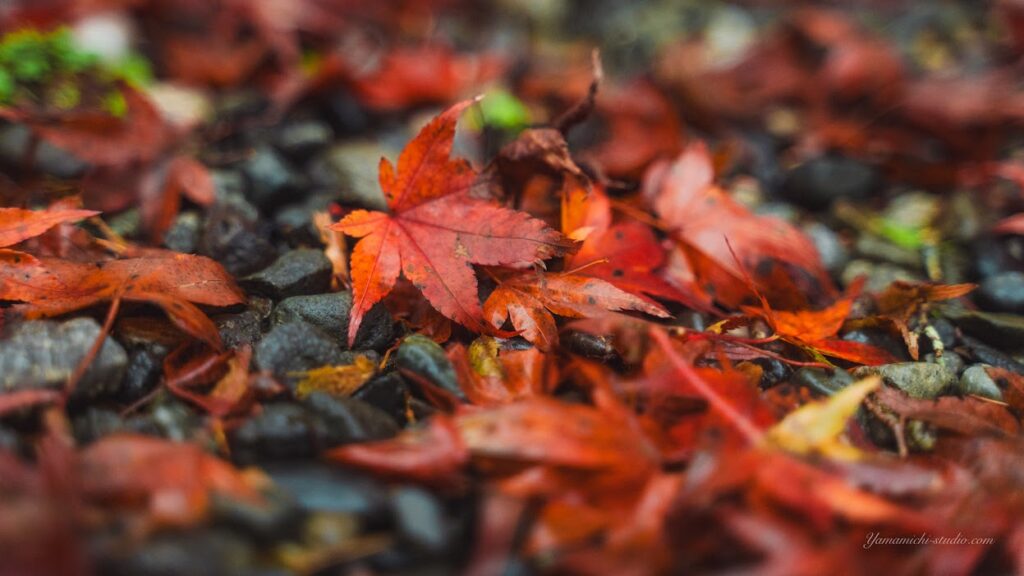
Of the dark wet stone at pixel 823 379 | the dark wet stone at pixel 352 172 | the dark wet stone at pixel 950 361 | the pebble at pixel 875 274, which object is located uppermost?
the dark wet stone at pixel 352 172

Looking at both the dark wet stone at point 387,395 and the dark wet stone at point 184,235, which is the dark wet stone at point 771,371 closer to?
the dark wet stone at point 387,395

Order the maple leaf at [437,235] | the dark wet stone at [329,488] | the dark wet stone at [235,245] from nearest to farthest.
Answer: the dark wet stone at [329,488], the maple leaf at [437,235], the dark wet stone at [235,245]

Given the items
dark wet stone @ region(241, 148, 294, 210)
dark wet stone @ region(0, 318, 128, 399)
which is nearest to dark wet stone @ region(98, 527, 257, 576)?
dark wet stone @ region(0, 318, 128, 399)

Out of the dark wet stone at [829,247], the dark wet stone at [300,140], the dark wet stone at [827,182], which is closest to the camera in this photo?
the dark wet stone at [829,247]

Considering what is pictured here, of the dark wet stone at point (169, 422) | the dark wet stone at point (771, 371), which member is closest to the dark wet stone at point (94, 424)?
the dark wet stone at point (169, 422)

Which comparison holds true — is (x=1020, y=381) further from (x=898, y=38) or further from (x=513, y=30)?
(x=513, y=30)

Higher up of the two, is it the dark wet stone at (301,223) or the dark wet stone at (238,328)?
the dark wet stone at (301,223)

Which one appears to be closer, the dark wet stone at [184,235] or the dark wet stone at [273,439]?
the dark wet stone at [273,439]
